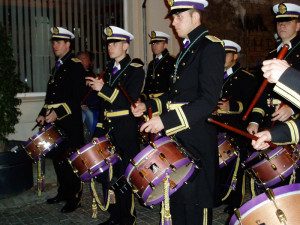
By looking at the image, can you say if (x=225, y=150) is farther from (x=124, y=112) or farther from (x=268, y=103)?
(x=124, y=112)

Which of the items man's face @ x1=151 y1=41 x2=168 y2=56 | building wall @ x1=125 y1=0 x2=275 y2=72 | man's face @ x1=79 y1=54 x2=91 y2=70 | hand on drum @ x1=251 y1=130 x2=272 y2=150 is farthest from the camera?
building wall @ x1=125 y1=0 x2=275 y2=72

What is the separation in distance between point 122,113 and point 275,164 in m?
1.55

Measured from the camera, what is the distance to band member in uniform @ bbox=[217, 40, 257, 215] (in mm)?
4383

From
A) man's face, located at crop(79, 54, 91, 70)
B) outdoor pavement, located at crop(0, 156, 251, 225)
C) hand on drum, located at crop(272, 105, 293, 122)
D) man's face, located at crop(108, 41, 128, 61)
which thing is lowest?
outdoor pavement, located at crop(0, 156, 251, 225)

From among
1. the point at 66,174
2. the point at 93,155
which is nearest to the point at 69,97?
the point at 66,174

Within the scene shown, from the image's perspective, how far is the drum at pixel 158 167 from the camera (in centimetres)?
251

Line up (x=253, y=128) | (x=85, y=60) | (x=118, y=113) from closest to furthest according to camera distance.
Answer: (x=253, y=128) → (x=118, y=113) → (x=85, y=60)

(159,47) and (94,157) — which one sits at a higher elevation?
(159,47)

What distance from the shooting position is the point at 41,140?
4.40 metres

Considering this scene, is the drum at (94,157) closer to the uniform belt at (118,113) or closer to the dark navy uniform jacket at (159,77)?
the uniform belt at (118,113)

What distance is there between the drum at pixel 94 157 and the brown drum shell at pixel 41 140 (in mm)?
851

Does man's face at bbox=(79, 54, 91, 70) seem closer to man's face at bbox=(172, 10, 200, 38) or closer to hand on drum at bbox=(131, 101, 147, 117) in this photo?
hand on drum at bbox=(131, 101, 147, 117)

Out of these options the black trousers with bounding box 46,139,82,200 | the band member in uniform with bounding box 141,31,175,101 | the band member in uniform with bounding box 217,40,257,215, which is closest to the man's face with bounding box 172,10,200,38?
the band member in uniform with bounding box 217,40,257,215

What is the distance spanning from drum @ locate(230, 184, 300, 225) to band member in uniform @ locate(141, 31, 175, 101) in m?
4.06
